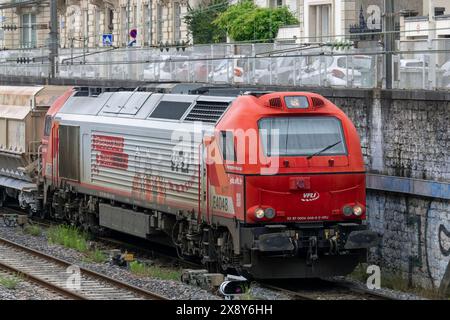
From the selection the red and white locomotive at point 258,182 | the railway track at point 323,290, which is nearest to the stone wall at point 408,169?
the railway track at point 323,290

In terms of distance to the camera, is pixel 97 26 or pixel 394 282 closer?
pixel 394 282

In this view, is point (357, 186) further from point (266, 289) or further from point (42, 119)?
point (42, 119)

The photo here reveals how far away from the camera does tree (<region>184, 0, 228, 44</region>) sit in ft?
191

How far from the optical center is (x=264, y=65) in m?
29.1

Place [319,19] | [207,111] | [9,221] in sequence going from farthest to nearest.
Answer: [319,19] < [9,221] < [207,111]

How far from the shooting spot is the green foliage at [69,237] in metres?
25.3

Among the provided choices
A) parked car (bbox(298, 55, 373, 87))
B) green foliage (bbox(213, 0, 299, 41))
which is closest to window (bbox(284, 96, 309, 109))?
parked car (bbox(298, 55, 373, 87))

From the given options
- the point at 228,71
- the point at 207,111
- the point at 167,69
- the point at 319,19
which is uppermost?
the point at 319,19

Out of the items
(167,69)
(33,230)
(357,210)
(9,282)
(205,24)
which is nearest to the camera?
(9,282)

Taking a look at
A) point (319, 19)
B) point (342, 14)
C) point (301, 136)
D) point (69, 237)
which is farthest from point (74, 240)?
point (319, 19)

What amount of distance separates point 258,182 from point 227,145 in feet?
3.12

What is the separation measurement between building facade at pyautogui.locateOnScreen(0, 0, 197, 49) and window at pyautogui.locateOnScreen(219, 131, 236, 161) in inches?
1416

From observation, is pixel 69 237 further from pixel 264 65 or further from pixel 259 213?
pixel 259 213
